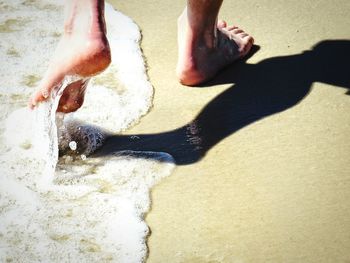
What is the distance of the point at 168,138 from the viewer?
2002 millimetres

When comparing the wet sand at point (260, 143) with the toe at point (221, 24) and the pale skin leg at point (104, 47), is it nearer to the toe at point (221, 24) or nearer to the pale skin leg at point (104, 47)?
the pale skin leg at point (104, 47)

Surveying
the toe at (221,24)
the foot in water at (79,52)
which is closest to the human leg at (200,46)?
the toe at (221,24)

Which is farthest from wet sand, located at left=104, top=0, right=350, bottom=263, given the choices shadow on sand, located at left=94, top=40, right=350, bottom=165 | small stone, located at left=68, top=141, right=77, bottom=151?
small stone, located at left=68, top=141, right=77, bottom=151

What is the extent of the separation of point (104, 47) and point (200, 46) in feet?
2.43

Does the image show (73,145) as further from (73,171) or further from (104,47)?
(104,47)

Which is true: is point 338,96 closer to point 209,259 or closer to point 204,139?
point 204,139

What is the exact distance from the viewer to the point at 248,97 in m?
2.20

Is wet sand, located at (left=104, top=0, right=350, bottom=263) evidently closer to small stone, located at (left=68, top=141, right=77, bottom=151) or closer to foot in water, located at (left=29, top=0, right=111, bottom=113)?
small stone, located at (left=68, top=141, right=77, bottom=151)

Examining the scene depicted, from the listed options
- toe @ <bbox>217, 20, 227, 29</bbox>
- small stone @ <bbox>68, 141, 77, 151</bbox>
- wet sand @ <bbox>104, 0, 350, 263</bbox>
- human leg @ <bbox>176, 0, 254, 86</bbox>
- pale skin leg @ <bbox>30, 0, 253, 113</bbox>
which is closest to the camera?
wet sand @ <bbox>104, 0, 350, 263</bbox>

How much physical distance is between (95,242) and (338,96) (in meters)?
1.24

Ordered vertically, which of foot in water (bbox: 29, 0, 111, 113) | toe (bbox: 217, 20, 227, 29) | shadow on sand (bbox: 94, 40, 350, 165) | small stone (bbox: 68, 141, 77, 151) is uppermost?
foot in water (bbox: 29, 0, 111, 113)

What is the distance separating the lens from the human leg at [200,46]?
88.0 inches

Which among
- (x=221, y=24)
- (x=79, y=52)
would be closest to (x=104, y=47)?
(x=79, y=52)

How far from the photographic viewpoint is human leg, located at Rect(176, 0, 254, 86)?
7.33ft
